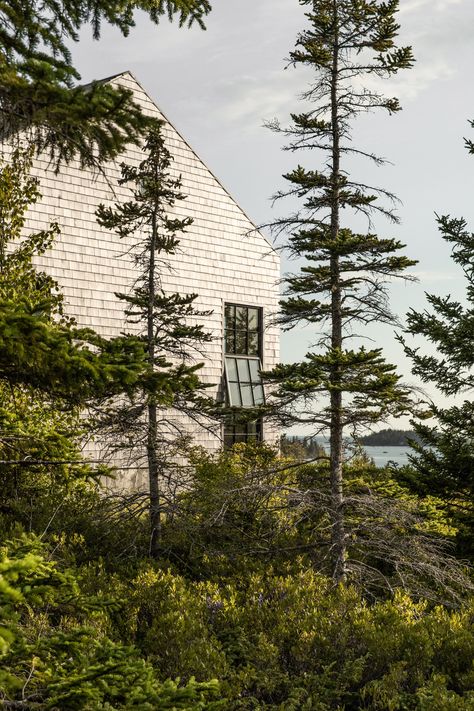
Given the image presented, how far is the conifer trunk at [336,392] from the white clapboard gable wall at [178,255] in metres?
5.89

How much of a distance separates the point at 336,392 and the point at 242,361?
13.4 meters

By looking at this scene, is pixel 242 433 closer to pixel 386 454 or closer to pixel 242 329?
pixel 242 329

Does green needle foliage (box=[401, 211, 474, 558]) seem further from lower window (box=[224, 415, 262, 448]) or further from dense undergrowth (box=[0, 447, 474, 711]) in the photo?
lower window (box=[224, 415, 262, 448])

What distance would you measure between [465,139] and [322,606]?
31.0ft

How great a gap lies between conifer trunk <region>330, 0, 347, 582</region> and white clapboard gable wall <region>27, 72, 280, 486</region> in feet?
19.3

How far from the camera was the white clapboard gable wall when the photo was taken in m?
20.0

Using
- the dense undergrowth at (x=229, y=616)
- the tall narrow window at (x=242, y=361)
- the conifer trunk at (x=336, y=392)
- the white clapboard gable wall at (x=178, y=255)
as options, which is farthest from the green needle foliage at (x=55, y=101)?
the tall narrow window at (x=242, y=361)

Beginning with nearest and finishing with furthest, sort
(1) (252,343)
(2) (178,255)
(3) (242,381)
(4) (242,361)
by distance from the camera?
1. (2) (178,255)
2. (3) (242,381)
3. (4) (242,361)
4. (1) (252,343)

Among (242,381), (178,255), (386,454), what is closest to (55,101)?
(178,255)

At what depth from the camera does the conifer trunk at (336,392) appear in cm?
1138

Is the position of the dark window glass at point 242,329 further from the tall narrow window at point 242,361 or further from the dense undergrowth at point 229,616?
the dense undergrowth at point 229,616

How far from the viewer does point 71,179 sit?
20.3 metres

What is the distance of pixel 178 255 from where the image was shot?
22.8 metres

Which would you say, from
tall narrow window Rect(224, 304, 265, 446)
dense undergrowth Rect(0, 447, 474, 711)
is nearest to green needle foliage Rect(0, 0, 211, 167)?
dense undergrowth Rect(0, 447, 474, 711)
